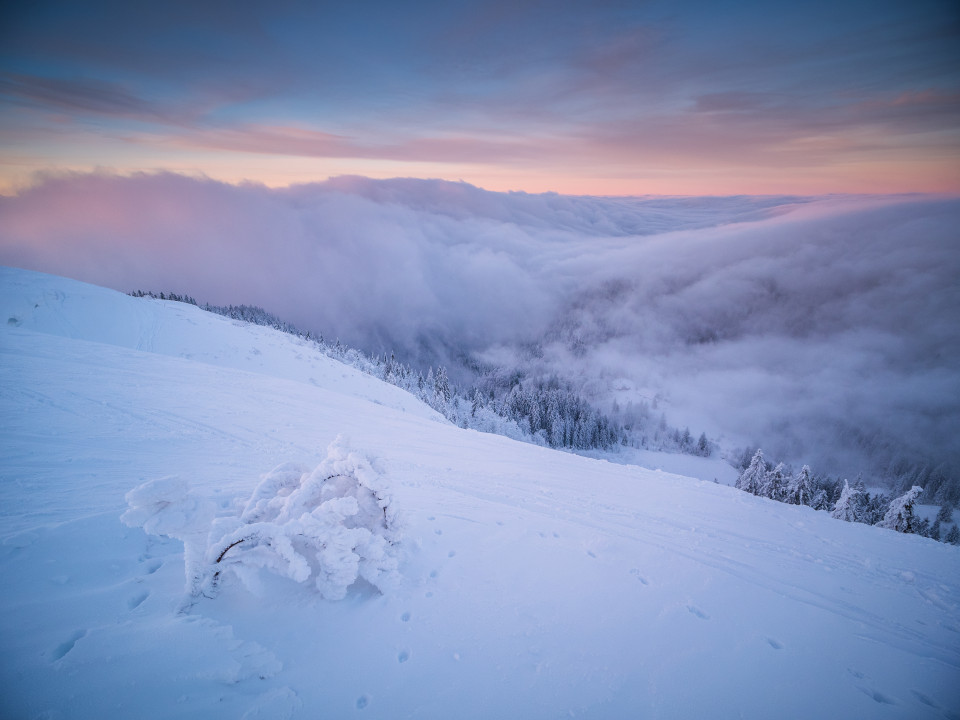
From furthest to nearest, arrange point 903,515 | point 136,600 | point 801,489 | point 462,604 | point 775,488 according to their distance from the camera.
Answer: point 775,488
point 801,489
point 903,515
point 462,604
point 136,600

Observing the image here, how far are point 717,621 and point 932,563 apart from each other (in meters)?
6.47

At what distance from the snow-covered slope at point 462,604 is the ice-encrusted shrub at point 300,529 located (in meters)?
0.28

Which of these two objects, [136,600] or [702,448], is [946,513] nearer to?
[702,448]

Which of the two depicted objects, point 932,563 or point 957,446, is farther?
point 957,446

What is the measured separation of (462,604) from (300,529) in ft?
6.67

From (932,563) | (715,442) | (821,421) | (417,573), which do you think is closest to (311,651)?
(417,573)

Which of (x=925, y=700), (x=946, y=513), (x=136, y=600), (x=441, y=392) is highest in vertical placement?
(x=136, y=600)

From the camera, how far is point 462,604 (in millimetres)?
4125

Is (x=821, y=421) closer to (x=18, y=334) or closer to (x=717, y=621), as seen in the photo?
(x=717, y=621)

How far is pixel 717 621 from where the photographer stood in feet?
14.4

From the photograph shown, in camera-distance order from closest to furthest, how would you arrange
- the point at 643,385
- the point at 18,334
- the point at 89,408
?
the point at 89,408 < the point at 18,334 < the point at 643,385

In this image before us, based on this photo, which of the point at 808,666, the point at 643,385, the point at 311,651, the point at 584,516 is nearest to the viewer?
the point at 311,651

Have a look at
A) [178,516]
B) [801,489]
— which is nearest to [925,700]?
[178,516]

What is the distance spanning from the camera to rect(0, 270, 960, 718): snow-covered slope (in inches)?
117
